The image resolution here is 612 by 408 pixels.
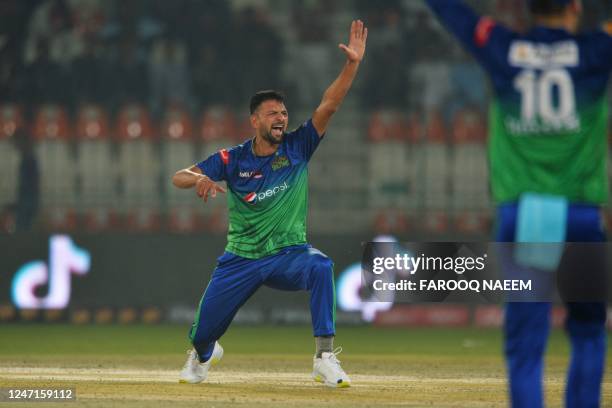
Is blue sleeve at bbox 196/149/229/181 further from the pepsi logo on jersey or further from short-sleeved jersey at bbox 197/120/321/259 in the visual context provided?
the pepsi logo on jersey

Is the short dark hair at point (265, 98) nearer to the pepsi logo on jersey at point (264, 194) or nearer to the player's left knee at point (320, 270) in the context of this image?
the pepsi logo on jersey at point (264, 194)

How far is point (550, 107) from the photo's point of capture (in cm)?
436


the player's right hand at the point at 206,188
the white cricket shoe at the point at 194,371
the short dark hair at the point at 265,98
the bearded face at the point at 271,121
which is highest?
the short dark hair at the point at 265,98

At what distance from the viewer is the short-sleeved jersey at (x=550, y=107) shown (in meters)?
4.36

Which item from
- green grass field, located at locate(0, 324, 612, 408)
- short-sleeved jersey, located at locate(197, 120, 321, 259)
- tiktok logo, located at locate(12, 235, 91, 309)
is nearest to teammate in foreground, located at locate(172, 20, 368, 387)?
short-sleeved jersey, located at locate(197, 120, 321, 259)

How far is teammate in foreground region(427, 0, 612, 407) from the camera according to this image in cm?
432

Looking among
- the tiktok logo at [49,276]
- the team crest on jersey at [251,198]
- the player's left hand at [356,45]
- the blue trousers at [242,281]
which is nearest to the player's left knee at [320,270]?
the blue trousers at [242,281]

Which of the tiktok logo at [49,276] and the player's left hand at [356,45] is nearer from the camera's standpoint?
the player's left hand at [356,45]

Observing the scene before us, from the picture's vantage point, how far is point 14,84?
50.5 ft

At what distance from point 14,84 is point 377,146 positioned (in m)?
4.71

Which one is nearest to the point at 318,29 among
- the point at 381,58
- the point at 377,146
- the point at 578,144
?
the point at 381,58

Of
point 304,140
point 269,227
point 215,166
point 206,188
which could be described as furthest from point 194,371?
point 304,140

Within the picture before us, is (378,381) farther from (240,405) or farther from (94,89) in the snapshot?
(94,89)

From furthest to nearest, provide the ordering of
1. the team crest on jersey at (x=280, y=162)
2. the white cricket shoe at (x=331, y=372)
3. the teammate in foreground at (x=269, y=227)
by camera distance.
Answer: the team crest on jersey at (x=280, y=162)
the teammate in foreground at (x=269, y=227)
the white cricket shoe at (x=331, y=372)
